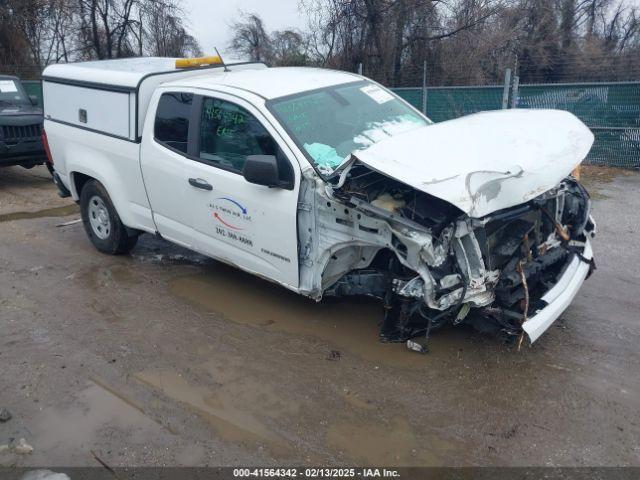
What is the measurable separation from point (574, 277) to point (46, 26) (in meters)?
27.4

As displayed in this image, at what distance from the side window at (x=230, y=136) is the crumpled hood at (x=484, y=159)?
1.04 metres

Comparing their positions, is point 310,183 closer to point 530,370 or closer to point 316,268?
point 316,268

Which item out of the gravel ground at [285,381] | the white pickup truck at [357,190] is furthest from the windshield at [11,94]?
the gravel ground at [285,381]

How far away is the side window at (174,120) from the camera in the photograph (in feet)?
16.1

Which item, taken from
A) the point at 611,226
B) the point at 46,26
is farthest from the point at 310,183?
the point at 46,26

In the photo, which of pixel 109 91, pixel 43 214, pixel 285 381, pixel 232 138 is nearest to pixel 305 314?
pixel 285 381

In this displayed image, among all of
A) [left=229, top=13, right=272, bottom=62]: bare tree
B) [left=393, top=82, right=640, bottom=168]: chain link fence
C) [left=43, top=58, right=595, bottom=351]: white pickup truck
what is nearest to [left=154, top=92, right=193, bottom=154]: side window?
[left=43, top=58, right=595, bottom=351]: white pickup truck

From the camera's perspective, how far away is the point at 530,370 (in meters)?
3.85

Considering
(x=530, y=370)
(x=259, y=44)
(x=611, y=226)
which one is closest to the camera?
(x=530, y=370)

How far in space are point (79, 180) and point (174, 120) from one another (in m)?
1.99

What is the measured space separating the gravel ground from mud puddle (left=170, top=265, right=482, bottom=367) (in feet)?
0.06

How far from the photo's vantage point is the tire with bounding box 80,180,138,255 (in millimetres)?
6000

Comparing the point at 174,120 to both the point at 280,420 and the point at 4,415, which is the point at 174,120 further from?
the point at 280,420

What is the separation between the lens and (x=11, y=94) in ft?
36.0
